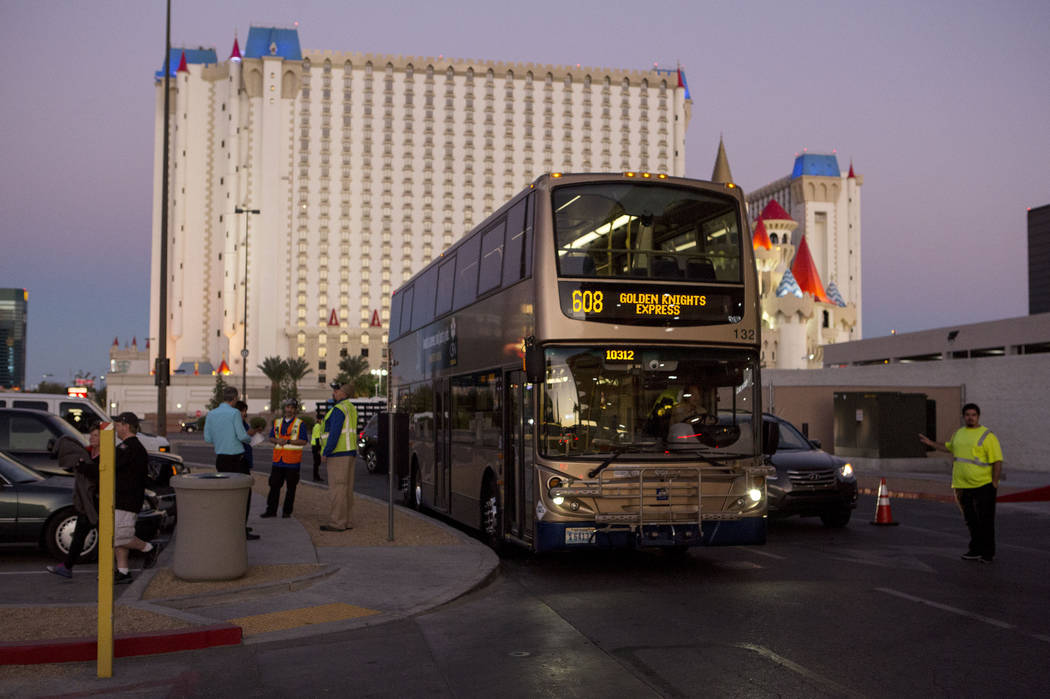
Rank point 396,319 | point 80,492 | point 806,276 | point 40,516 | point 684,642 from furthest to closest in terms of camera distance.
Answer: point 806,276, point 396,319, point 40,516, point 80,492, point 684,642

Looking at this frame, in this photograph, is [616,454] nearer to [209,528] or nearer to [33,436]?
[209,528]

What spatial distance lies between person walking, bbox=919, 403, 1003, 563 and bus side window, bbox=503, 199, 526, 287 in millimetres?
5190

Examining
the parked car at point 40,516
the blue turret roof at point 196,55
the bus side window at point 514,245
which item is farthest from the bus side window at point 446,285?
the blue turret roof at point 196,55

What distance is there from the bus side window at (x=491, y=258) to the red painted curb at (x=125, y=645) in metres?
5.88

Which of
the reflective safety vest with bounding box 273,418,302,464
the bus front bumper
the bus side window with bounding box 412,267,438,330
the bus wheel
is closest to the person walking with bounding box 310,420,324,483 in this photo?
the bus side window with bounding box 412,267,438,330

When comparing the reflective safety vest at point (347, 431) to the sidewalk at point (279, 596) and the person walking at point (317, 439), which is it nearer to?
the sidewalk at point (279, 596)

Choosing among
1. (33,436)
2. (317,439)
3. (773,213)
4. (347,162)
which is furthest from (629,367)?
(347,162)

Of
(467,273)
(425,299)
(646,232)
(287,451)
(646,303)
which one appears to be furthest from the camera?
(425,299)

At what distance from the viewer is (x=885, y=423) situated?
107 feet

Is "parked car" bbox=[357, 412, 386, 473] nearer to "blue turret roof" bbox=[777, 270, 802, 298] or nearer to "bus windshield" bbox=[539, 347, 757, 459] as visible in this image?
"bus windshield" bbox=[539, 347, 757, 459]

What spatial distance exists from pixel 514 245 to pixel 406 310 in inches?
284

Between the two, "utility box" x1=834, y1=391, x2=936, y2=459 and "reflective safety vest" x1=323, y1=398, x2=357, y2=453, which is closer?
"reflective safety vest" x1=323, y1=398, x2=357, y2=453

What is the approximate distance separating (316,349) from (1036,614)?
140m

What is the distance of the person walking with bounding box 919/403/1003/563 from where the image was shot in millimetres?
11969
